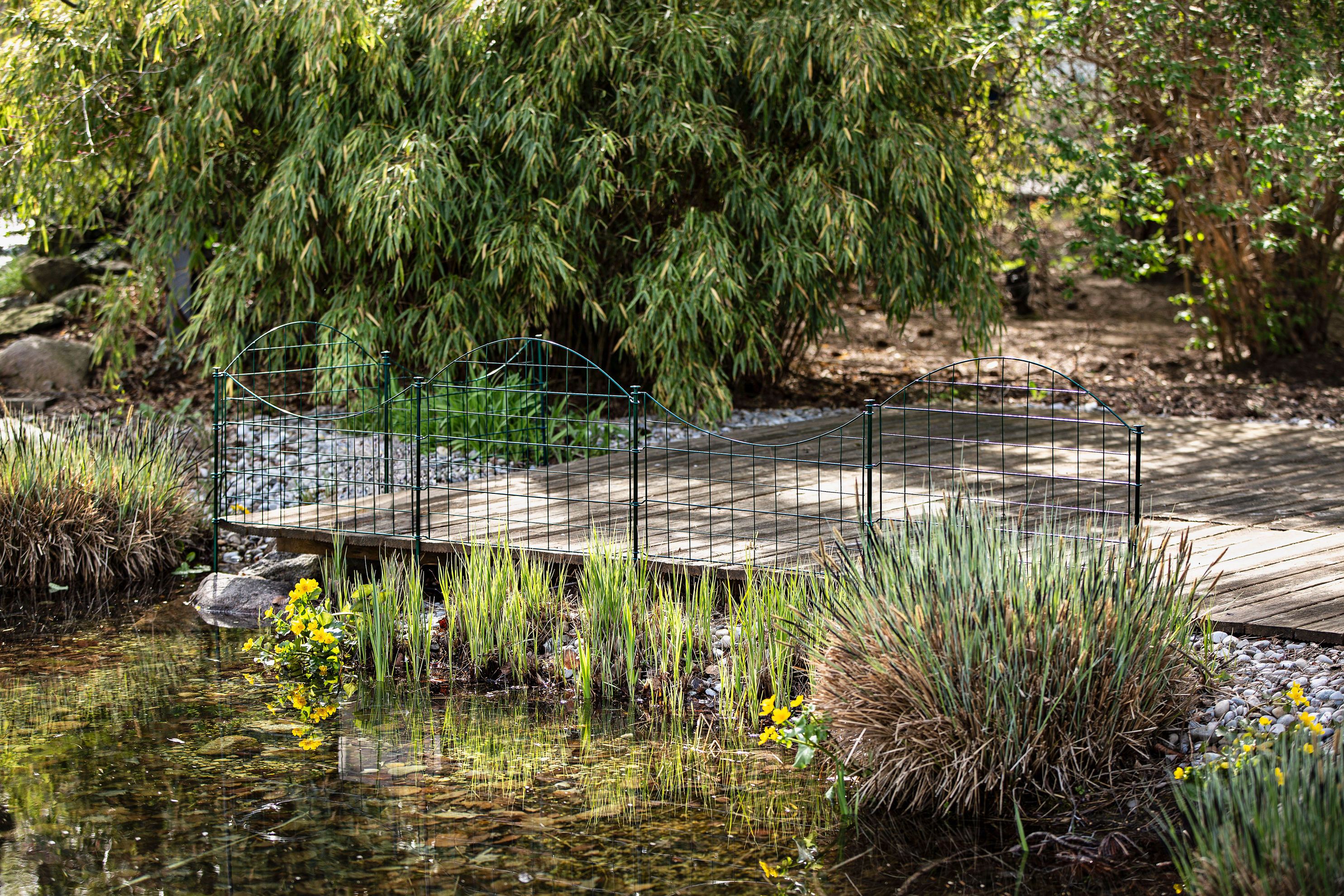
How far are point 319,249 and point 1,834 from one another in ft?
16.6

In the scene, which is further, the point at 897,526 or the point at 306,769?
the point at 897,526

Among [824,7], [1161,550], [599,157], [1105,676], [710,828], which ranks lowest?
[710,828]

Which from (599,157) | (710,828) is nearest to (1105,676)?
(710,828)

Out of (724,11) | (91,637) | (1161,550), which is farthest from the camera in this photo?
(724,11)

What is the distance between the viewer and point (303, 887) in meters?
3.15

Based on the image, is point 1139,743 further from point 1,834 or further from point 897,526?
point 1,834

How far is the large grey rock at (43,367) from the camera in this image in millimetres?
9508

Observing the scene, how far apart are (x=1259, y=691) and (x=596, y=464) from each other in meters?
3.64

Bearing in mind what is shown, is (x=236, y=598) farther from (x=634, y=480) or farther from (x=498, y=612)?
(x=634, y=480)

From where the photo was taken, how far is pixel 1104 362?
11.0m

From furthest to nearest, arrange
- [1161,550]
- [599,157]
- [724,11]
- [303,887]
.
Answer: [724,11] < [599,157] < [1161,550] < [303,887]

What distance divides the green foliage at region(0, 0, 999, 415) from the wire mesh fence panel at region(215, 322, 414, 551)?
309mm

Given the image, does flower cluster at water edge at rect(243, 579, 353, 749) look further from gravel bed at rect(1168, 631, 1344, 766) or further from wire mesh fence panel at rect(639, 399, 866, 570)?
gravel bed at rect(1168, 631, 1344, 766)

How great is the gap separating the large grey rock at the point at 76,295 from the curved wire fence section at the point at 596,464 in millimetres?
2355
